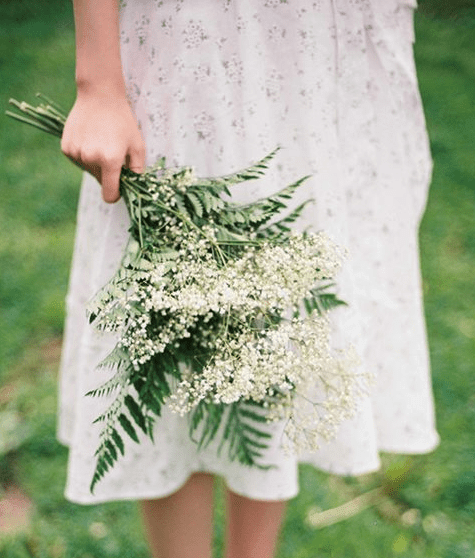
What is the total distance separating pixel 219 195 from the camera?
48.4 inches

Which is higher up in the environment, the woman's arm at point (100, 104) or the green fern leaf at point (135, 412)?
the woman's arm at point (100, 104)

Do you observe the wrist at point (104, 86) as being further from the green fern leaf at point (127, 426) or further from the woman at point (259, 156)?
the green fern leaf at point (127, 426)

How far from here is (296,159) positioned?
1.32 m

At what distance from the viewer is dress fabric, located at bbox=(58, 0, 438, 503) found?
1.24m

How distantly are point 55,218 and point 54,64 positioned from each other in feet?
5.54

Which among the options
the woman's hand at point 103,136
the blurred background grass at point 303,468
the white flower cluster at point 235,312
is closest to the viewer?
the white flower cluster at point 235,312

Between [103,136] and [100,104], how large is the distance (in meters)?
0.05

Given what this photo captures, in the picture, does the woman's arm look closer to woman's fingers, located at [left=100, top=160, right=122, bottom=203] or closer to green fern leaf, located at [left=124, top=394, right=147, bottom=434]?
woman's fingers, located at [left=100, top=160, right=122, bottom=203]

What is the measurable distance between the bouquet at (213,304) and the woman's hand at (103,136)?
0.04 m

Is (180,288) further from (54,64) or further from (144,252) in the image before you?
(54,64)

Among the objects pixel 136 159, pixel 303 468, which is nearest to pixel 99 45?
pixel 136 159

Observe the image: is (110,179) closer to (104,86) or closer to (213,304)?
(104,86)

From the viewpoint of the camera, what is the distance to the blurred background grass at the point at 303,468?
188 centimetres

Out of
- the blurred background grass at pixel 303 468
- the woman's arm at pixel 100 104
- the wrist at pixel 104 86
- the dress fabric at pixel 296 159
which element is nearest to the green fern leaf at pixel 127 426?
the dress fabric at pixel 296 159
